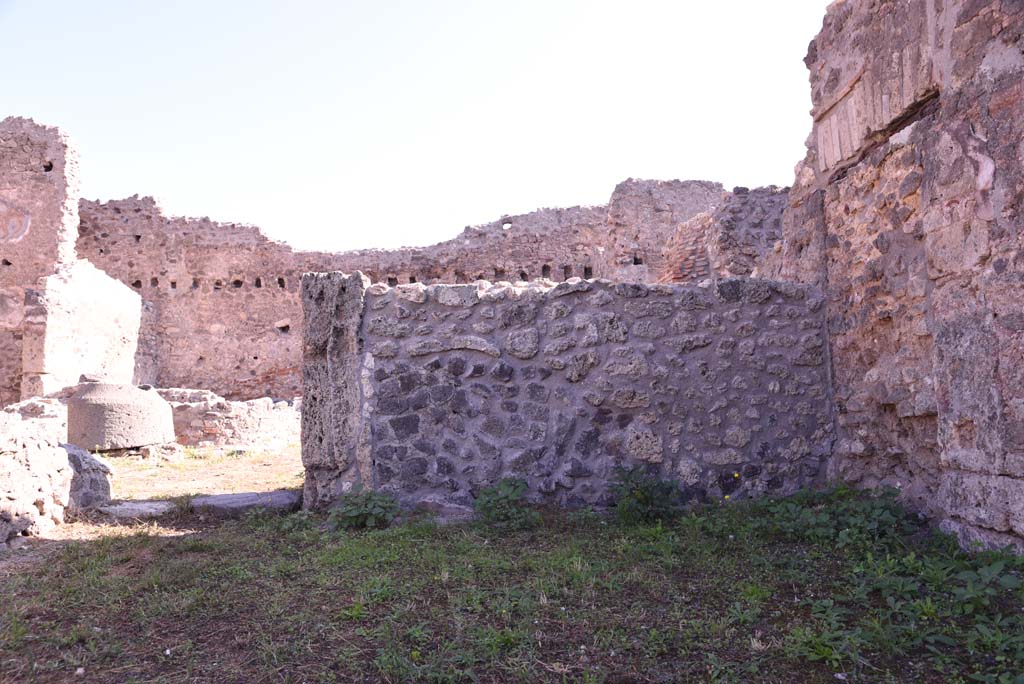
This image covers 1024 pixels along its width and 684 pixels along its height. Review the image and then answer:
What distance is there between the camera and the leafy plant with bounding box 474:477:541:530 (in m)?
4.18

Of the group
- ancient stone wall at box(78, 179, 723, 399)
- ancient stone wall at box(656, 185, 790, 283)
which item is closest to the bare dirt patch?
ancient stone wall at box(656, 185, 790, 283)

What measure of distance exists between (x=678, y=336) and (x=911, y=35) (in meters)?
2.35

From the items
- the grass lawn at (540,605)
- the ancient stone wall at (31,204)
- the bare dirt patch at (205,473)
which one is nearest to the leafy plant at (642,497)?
the grass lawn at (540,605)

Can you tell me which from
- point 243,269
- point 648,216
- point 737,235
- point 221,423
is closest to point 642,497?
point 737,235

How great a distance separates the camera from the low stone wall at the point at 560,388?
4723mm

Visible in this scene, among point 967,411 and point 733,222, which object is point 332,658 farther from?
point 733,222

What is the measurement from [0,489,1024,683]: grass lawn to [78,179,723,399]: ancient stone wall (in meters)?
14.3

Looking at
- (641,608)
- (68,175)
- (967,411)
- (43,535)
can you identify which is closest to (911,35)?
(967,411)

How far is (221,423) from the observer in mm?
11430

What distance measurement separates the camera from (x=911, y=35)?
3.93 m

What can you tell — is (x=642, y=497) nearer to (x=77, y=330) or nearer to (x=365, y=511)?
(x=365, y=511)

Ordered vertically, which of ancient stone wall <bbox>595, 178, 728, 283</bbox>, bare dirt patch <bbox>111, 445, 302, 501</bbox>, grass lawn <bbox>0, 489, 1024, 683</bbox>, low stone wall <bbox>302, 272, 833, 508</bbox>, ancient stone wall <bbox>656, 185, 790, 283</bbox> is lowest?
bare dirt patch <bbox>111, 445, 302, 501</bbox>

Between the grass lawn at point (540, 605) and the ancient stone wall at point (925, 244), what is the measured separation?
0.46 m

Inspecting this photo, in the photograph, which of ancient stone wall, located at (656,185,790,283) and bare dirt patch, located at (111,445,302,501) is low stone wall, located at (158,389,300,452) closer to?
bare dirt patch, located at (111,445,302,501)
